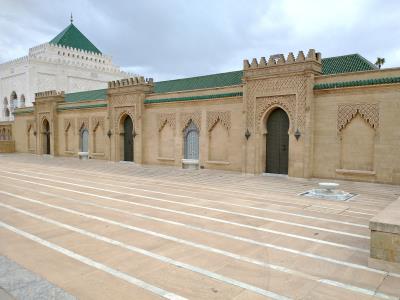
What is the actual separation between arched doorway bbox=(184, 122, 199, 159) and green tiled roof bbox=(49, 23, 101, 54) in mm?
26510

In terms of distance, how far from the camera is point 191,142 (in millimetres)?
16797

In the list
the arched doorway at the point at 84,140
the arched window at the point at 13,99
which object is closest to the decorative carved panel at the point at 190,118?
the arched doorway at the point at 84,140

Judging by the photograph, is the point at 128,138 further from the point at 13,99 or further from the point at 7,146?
the point at 13,99

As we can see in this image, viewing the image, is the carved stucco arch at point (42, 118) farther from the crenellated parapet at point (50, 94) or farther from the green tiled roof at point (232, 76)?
the green tiled roof at point (232, 76)

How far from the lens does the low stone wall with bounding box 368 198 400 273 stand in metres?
4.12

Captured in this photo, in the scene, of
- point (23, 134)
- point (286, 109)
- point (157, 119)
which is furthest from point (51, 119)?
point (286, 109)

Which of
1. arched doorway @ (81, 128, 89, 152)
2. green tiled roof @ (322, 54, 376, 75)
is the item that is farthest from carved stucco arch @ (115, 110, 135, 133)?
green tiled roof @ (322, 54, 376, 75)

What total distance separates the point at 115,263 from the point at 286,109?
1017 cm

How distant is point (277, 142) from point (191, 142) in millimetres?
4629

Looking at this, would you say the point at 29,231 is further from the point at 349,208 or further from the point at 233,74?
the point at 233,74

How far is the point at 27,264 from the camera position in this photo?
4465 mm

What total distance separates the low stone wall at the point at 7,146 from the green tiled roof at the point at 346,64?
1064 inches

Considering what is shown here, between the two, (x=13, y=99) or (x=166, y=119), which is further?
(x=13, y=99)

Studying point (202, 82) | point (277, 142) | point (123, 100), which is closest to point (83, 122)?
point (123, 100)
